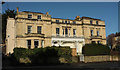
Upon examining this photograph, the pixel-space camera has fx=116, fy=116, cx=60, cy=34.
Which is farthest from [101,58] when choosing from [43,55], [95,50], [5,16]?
[5,16]

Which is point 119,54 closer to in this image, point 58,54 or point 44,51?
point 58,54

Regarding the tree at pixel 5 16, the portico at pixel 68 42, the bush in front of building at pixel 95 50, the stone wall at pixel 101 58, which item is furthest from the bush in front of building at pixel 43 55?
the tree at pixel 5 16

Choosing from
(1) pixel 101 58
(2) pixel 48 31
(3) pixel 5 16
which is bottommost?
(1) pixel 101 58

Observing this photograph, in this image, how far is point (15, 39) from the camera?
2656 centimetres

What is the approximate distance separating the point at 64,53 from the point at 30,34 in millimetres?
10292

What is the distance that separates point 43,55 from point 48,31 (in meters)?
10.9

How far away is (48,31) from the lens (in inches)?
1126

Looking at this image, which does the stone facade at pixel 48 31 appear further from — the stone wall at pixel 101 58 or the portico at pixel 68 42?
the stone wall at pixel 101 58

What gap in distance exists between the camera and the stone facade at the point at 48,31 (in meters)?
26.1

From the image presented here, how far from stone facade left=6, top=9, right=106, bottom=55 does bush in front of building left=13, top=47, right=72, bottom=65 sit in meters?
7.70

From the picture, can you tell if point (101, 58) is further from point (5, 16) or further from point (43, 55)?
point (5, 16)

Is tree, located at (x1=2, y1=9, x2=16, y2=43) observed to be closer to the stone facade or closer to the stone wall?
the stone facade

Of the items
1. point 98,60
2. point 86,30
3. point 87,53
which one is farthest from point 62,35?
point 98,60

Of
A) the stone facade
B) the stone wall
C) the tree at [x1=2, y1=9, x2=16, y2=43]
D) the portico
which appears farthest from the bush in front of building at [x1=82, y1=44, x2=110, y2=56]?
the tree at [x1=2, y1=9, x2=16, y2=43]
